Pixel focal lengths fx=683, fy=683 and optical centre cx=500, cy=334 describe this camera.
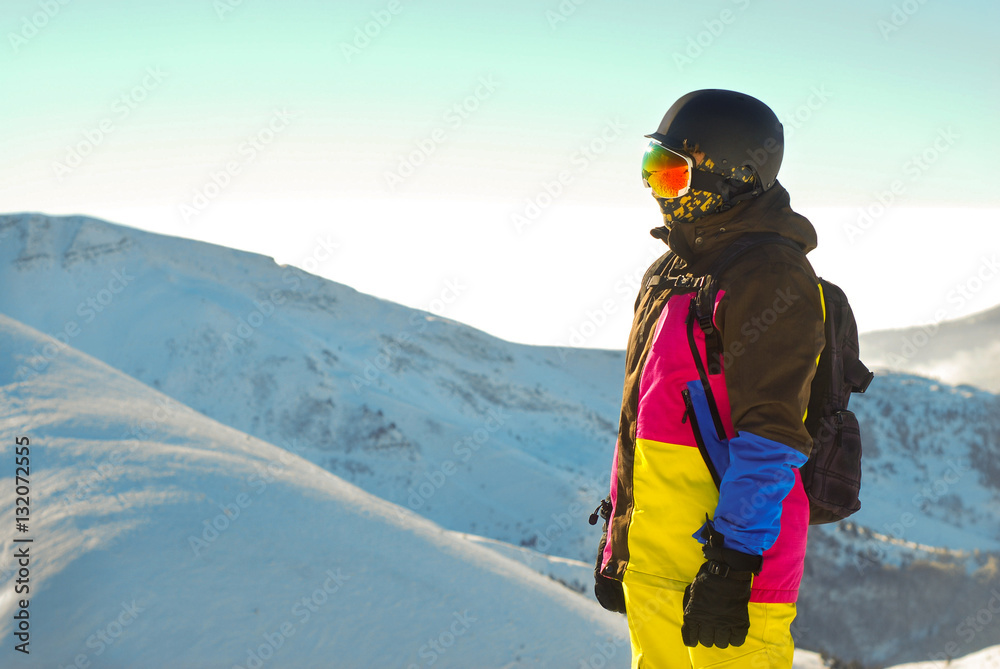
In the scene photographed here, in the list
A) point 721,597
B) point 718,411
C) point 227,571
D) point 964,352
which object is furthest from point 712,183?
point 964,352

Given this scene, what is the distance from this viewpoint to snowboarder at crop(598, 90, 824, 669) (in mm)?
1986

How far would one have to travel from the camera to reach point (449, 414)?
1094 inches

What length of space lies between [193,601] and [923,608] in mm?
19059

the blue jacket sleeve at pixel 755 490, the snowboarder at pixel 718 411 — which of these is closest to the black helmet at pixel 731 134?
the snowboarder at pixel 718 411

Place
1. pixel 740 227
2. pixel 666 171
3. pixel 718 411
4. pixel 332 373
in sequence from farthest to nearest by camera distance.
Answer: pixel 332 373
pixel 666 171
pixel 740 227
pixel 718 411

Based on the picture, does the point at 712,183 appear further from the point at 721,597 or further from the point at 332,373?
the point at 332,373

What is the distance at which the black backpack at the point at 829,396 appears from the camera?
2160 mm

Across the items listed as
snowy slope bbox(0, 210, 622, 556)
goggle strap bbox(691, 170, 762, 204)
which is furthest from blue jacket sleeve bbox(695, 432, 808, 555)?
snowy slope bbox(0, 210, 622, 556)

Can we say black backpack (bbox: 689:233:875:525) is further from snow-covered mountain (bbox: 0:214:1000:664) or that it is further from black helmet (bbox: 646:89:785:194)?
snow-covered mountain (bbox: 0:214:1000:664)

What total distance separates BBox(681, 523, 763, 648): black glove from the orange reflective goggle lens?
1.20 m

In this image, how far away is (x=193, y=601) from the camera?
16.7ft

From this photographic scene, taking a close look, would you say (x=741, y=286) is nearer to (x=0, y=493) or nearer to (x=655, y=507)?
(x=655, y=507)

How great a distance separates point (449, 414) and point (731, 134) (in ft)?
84.9

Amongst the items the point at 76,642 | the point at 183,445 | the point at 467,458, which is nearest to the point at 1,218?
the point at 467,458
